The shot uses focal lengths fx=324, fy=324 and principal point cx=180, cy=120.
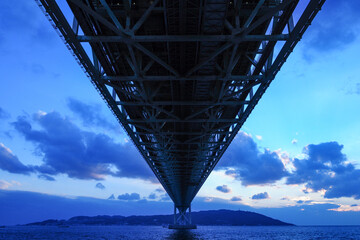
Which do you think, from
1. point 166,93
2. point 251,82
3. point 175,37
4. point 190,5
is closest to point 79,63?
point 175,37

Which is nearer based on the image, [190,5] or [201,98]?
[190,5]

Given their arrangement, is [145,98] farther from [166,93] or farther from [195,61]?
[195,61]

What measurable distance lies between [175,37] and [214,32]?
1.65 m

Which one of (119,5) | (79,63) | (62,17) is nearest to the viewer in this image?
(62,17)

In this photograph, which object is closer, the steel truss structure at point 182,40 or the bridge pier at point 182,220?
the steel truss structure at point 182,40

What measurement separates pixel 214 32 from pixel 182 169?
39.2 metres

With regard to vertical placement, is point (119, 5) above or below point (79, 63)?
above

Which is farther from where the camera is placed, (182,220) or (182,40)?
(182,220)

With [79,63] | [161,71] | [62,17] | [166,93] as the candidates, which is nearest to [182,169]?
[166,93]

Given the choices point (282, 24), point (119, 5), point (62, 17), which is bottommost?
point (62, 17)

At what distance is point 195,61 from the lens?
53.9 ft

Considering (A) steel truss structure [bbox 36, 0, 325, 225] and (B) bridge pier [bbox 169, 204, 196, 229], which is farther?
(B) bridge pier [bbox 169, 204, 196, 229]

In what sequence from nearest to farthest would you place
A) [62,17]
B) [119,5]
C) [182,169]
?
1. [62,17]
2. [119,5]
3. [182,169]

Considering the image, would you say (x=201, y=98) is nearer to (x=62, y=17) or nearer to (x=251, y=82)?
(x=251, y=82)
